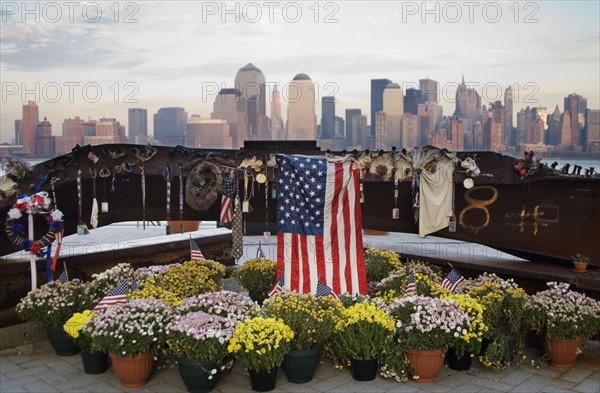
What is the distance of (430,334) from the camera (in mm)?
9930

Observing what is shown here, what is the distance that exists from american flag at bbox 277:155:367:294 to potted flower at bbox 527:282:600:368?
3.70 metres

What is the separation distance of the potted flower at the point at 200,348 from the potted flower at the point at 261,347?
205 mm

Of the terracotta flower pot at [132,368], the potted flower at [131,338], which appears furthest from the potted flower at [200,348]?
the terracotta flower pot at [132,368]

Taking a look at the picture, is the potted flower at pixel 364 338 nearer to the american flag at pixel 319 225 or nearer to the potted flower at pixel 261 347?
the potted flower at pixel 261 347

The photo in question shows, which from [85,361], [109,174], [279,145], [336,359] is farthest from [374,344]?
[109,174]

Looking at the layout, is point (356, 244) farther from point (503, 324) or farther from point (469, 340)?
point (469, 340)

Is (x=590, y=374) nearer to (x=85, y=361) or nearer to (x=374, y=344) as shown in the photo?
(x=374, y=344)

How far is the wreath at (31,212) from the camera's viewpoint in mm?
12234

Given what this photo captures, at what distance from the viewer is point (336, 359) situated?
10.5m

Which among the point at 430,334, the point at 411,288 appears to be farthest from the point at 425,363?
the point at 411,288

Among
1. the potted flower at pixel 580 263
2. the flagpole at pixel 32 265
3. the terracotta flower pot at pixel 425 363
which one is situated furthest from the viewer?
the potted flower at pixel 580 263

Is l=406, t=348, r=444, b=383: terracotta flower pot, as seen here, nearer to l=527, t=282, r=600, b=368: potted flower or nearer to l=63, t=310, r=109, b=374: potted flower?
l=527, t=282, r=600, b=368: potted flower

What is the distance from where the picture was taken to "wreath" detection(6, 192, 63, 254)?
1223 centimetres

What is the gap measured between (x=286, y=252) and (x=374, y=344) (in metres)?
4.00
